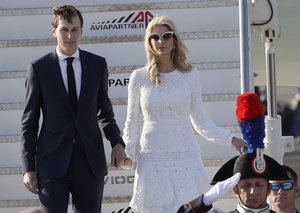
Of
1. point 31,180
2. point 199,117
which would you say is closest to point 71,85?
point 31,180

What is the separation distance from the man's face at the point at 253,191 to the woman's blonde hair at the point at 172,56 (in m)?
1.31

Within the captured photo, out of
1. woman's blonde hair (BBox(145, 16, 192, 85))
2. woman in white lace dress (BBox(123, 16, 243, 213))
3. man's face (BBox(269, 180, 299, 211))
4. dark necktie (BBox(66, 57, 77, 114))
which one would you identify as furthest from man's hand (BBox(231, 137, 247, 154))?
dark necktie (BBox(66, 57, 77, 114))

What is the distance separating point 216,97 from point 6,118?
141 cm

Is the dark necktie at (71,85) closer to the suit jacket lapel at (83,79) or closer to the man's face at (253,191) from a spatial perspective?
the suit jacket lapel at (83,79)

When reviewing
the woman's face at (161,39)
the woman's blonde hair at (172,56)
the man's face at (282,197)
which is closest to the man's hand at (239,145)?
the man's face at (282,197)

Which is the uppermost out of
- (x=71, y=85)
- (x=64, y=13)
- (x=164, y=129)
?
(x=64, y=13)

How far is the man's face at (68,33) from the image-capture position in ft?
15.6

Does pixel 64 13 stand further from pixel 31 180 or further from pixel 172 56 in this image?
pixel 31 180

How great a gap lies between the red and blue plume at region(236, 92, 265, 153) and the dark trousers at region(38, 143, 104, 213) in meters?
1.11

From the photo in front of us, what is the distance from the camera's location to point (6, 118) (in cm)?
610

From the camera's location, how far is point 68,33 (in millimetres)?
4750

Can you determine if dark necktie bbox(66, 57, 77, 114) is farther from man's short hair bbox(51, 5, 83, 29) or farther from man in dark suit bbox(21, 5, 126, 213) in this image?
man's short hair bbox(51, 5, 83, 29)

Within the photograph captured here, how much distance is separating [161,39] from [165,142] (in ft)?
1.81

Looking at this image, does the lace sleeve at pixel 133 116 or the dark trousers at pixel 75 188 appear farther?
the lace sleeve at pixel 133 116
